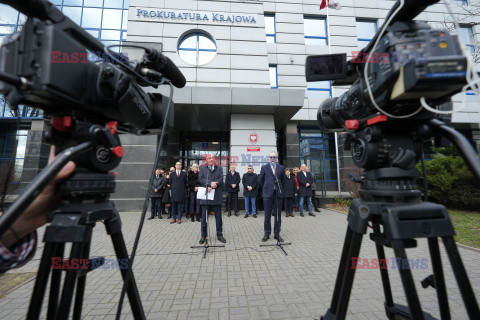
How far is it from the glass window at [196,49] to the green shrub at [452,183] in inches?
390

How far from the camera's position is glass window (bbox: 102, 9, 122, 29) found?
12609 mm

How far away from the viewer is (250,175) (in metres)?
8.47

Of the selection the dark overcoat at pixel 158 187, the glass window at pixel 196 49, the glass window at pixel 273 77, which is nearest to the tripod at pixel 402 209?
the dark overcoat at pixel 158 187

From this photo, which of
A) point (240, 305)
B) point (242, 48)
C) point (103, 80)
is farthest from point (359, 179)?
point (242, 48)

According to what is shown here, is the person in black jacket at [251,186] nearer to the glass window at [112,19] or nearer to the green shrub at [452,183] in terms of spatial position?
the green shrub at [452,183]

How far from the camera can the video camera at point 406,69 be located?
717mm

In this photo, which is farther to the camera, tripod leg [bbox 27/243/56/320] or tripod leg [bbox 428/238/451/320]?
tripod leg [bbox 428/238/451/320]

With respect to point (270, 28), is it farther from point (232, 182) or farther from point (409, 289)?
point (409, 289)

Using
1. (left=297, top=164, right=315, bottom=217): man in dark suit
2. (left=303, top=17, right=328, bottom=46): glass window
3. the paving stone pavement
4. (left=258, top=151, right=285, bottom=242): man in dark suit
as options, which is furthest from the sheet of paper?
(left=303, top=17, right=328, bottom=46): glass window

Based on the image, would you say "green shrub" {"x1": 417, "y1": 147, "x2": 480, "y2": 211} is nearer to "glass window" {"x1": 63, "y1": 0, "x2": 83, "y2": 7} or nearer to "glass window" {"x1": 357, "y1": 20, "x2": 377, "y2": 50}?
"glass window" {"x1": 357, "y1": 20, "x2": 377, "y2": 50}

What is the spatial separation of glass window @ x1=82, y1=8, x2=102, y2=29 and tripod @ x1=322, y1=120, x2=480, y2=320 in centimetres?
1660

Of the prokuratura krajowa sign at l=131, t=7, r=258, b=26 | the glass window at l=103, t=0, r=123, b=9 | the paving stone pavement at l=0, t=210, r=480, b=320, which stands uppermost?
the glass window at l=103, t=0, r=123, b=9

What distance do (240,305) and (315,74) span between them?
2523 millimetres

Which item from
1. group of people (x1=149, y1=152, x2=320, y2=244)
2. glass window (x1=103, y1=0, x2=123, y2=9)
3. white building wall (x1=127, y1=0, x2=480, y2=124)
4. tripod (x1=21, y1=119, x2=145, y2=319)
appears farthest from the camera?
glass window (x1=103, y1=0, x2=123, y2=9)
